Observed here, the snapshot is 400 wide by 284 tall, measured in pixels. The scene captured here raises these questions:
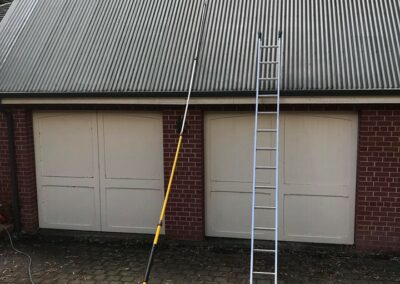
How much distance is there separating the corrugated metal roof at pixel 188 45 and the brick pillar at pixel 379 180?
57 centimetres

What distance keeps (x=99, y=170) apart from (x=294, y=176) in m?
3.16

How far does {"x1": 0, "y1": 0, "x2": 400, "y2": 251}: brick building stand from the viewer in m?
6.41

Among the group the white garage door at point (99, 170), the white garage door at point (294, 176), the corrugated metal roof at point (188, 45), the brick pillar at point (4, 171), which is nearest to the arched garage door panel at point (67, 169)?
the white garage door at point (99, 170)

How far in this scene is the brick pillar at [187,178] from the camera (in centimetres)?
682

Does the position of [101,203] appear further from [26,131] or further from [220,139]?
[220,139]

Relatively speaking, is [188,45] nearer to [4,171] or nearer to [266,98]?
[266,98]

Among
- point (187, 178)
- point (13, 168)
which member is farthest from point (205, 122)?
point (13, 168)

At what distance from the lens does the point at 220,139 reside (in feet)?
22.8

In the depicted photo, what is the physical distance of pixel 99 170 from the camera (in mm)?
7418

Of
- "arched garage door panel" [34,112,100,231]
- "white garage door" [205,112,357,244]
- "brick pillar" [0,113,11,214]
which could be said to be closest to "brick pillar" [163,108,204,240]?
"white garage door" [205,112,357,244]

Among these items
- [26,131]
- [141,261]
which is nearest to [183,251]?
[141,261]

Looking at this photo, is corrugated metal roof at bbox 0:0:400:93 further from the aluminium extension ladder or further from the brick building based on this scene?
the aluminium extension ladder

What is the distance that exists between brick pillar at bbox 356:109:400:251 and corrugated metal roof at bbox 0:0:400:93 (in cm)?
57

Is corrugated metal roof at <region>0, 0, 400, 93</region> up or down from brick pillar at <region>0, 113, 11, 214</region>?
up
